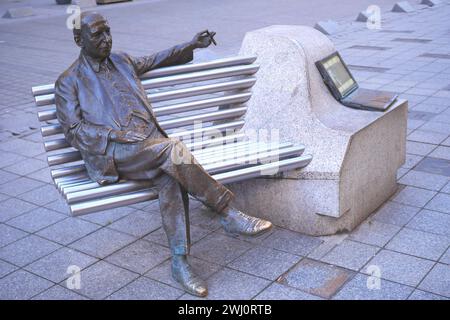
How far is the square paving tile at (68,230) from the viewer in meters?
4.33

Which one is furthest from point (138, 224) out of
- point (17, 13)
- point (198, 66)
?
point (17, 13)

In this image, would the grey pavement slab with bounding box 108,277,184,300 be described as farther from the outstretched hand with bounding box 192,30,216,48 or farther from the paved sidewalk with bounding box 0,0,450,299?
the outstretched hand with bounding box 192,30,216,48

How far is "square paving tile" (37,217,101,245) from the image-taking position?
4332 mm

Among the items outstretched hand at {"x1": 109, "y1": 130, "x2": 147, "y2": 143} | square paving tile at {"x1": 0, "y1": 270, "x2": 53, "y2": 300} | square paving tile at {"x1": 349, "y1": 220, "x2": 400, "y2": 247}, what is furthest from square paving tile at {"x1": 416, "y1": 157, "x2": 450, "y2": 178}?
square paving tile at {"x1": 0, "y1": 270, "x2": 53, "y2": 300}

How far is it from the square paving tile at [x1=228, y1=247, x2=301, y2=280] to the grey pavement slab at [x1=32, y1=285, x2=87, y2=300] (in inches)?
36.6

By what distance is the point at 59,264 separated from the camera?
3.97m

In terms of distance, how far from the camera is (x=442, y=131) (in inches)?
240

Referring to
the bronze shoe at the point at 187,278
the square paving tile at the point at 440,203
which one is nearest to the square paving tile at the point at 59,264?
the bronze shoe at the point at 187,278

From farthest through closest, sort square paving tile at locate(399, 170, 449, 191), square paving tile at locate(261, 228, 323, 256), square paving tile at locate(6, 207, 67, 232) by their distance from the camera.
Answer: square paving tile at locate(399, 170, 449, 191)
square paving tile at locate(6, 207, 67, 232)
square paving tile at locate(261, 228, 323, 256)

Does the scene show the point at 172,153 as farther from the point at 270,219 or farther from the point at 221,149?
the point at 270,219

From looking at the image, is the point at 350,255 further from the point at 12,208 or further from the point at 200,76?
the point at 12,208

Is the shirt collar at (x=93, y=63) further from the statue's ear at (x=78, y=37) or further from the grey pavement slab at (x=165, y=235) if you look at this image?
the grey pavement slab at (x=165, y=235)

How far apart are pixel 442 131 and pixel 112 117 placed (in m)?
3.59
